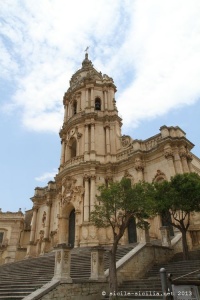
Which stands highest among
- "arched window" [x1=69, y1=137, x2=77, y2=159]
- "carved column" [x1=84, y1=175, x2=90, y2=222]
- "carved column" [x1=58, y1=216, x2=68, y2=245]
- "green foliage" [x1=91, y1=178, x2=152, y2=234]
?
"arched window" [x1=69, y1=137, x2=77, y2=159]

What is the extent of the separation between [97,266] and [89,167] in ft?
46.9

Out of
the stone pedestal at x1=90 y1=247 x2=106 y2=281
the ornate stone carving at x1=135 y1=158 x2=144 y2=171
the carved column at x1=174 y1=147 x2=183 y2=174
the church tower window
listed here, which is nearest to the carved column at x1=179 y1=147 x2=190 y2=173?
the carved column at x1=174 y1=147 x2=183 y2=174

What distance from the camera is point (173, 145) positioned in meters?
21.6

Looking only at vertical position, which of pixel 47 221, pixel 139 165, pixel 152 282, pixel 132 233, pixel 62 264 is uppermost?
pixel 139 165

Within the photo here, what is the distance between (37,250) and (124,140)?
51.8 ft

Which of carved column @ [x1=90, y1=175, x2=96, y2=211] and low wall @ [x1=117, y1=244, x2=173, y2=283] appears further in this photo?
carved column @ [x1=90, y1=175, x2=96, y2=211]

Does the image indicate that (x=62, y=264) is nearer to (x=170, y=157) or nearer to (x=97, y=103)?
(x=170, y=157)

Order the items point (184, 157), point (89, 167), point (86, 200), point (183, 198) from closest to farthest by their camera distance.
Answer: point (183, 198)
point (184, 157)
point (86, 200)
point (89, 167)

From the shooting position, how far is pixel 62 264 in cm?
1080

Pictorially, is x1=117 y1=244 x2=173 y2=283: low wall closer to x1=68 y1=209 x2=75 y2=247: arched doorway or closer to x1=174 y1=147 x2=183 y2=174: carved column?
x1=174 y1=147 x2=183 y2=174: carved column

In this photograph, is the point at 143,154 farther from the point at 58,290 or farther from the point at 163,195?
the point at 58,290

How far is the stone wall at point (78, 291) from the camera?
10010 mm

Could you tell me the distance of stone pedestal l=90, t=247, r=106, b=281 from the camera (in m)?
11.5

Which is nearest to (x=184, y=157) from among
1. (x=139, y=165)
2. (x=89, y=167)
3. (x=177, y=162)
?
(x=177, y=162)
